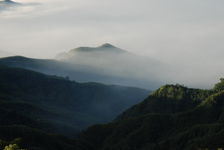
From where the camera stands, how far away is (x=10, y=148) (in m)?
151
